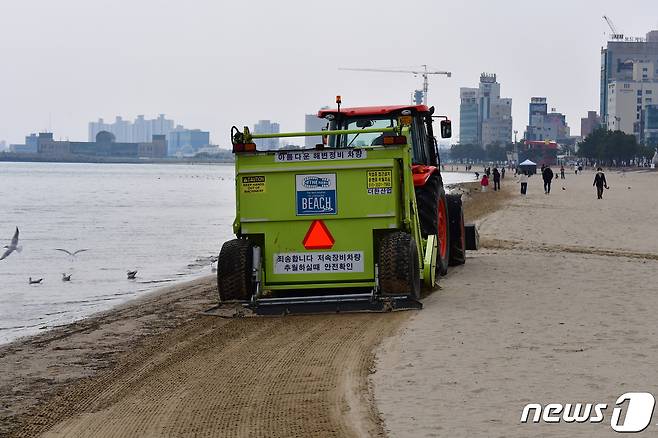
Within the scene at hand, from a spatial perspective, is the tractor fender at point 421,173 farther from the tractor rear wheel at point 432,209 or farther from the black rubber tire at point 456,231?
the black rubber tire at point 456,231

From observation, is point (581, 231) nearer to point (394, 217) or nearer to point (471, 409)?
point (394, 217)

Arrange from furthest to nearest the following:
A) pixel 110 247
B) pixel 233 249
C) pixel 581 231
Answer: pixel 110 247 → pixel 581 231 → pixel 233 249

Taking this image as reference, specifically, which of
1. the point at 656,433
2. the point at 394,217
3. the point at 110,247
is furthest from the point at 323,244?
the point at 110,247

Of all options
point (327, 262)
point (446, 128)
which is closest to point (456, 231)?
point (446, 128)

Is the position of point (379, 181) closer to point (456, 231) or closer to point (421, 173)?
point (421, 173)

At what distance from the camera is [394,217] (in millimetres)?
13242

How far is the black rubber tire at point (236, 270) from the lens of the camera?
1339 cm

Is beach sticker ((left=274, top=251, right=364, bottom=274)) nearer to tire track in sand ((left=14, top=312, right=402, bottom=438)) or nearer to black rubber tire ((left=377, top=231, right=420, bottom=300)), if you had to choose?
black rubber tire ((left=377, top=231, right=420, bottom=300))

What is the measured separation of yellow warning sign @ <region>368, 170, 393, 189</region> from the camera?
13188 millimetres

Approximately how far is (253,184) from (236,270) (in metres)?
1.07

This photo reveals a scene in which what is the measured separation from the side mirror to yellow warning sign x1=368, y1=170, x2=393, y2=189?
3.68 meters

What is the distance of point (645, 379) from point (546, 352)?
1.38m

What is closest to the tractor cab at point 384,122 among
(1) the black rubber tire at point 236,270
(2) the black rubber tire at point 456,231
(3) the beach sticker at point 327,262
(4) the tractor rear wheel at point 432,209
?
(4) the tractor rear wheel at point 432,209

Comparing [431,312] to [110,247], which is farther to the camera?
[110,247]
